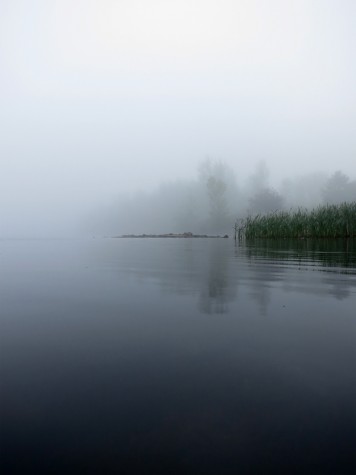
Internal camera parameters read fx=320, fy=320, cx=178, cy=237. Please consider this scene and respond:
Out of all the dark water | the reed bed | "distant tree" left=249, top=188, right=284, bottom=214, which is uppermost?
"distant tree" left=249, top=188, right=284, bottom=214

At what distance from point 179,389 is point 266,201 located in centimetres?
6375

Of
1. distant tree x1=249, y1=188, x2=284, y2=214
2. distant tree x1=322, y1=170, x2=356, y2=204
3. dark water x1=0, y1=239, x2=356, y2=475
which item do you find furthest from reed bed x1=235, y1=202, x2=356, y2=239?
distant tree x1=322, y1=170, x2=356, y2=204

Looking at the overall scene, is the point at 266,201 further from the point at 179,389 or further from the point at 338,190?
the point at 179,389

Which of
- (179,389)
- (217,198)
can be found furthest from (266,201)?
(179,389)

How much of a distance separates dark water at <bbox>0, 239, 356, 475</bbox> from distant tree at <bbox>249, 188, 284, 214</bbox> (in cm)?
6148

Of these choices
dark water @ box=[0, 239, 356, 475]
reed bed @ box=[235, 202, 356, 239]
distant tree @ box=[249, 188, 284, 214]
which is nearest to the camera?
dark water @ box=[0, 239, 356, 475]

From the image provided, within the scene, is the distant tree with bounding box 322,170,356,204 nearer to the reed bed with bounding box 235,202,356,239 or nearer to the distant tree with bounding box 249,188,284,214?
the distant tree with bounding box 249,188,284,214

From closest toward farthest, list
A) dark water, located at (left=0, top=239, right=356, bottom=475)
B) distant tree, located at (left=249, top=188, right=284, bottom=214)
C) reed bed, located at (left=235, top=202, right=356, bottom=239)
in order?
dark water, located at (left=0, top=239, right=356, bottom=475) → reed bed, located at (left=235, top=202, right=356, bottom=239) → distant tree, located at (left=249, top=188, right=284, bottom=214)

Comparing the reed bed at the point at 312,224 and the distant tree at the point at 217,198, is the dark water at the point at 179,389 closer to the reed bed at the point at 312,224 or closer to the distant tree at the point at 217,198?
the reed bed at the point at 312,224

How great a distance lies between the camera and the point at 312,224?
23.5 meters

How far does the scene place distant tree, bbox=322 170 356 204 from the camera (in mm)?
64625

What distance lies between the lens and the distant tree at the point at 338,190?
64.6 m

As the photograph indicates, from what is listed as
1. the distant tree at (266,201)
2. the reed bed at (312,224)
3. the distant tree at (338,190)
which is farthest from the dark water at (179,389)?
the distant tree at (338,190)

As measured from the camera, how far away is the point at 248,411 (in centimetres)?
→ 147
